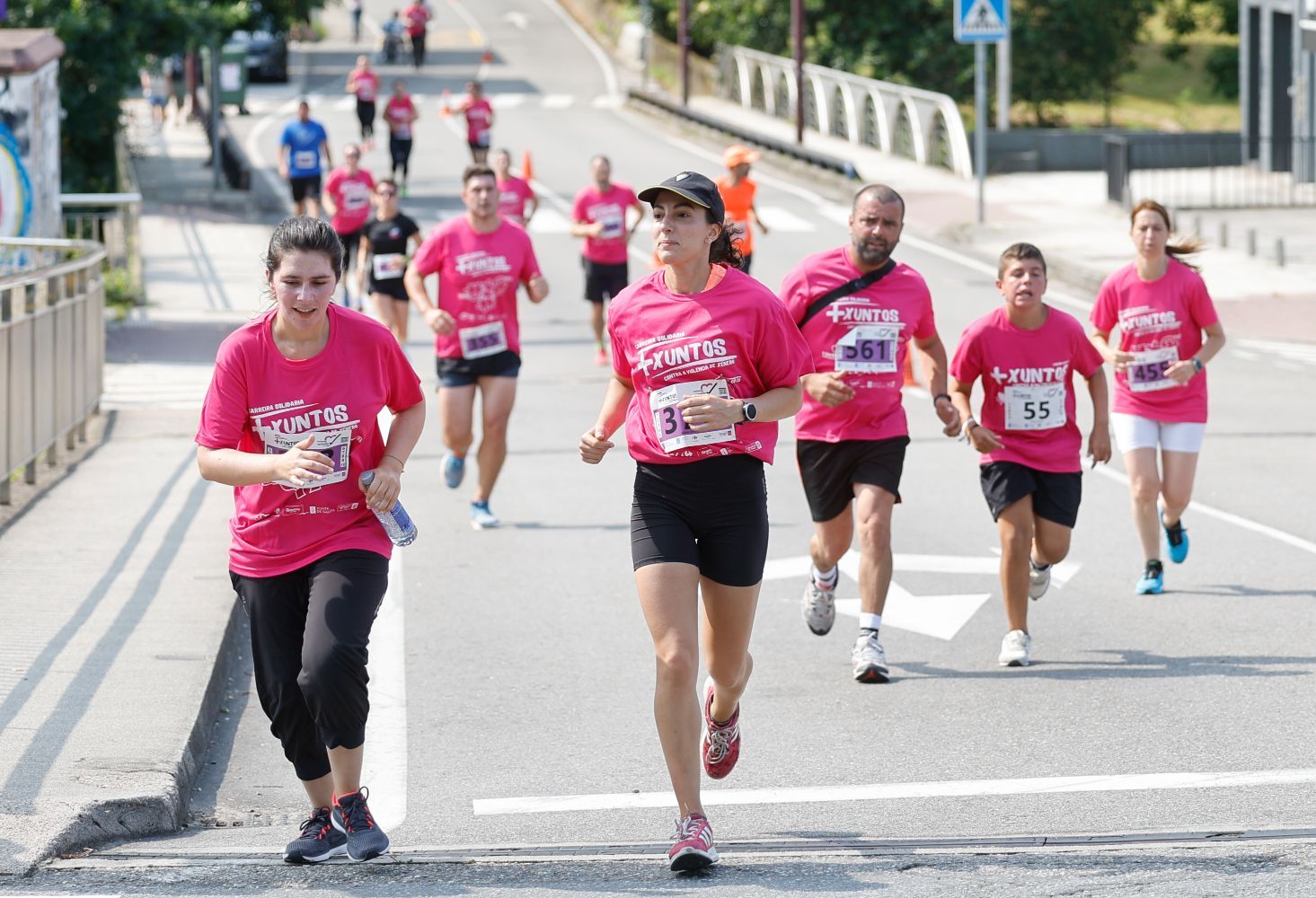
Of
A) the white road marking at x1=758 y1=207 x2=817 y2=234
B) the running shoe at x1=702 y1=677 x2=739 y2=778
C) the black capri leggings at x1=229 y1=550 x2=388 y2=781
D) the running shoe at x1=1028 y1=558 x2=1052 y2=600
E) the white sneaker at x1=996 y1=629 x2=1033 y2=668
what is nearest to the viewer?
the black capri leggings at x1=229 y1=550 x2=388 y2=781

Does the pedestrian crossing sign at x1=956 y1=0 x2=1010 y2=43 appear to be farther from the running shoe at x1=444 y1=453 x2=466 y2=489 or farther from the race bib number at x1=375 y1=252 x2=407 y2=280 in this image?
the running shoe at x1=444 y1=453 x2=466 y2=489

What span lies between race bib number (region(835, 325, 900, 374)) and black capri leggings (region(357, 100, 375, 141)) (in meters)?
33.2

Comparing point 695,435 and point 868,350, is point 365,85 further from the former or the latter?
point 695,435

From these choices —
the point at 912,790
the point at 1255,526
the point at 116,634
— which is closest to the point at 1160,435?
the point at 1255,526

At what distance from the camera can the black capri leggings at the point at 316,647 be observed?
18.5ft

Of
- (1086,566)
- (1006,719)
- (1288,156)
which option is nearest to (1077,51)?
(1288,156)

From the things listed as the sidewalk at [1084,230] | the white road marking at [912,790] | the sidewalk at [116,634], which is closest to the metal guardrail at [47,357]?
the sidewalk at [116,634]

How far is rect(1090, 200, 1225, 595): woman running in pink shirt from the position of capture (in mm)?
9727

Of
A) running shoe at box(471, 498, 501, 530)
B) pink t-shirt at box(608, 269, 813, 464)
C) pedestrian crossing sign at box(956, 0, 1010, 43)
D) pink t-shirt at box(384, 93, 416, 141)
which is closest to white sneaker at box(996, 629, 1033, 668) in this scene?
pink t-shirt at box(608, 269, 813, 464)

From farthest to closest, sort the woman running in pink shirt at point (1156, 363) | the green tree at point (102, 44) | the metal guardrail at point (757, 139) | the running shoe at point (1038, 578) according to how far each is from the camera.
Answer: the metal guardrail at point (757, 139) < the green tree at point (102, 44) < the woman running in pink shirt at point (1156, 363) < the running shoe at point (1038, 578)

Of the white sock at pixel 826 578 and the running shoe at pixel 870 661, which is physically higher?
the white sock at pixel 826 578

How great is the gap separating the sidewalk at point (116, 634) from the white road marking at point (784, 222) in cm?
1369

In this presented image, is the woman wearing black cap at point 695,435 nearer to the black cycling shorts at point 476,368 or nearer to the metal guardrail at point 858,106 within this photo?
the black cycling shorts at point 476,368

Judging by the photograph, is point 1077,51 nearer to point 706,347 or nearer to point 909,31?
point 909,31
